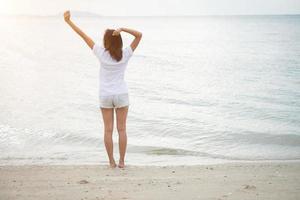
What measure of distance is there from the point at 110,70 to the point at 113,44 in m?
0.37

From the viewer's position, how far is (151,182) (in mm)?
6059

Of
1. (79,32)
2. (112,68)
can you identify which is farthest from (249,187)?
(79,32)

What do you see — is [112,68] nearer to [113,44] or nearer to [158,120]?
[113,44]

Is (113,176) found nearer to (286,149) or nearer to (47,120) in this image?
(286,149)

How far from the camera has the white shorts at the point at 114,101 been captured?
6.53 m

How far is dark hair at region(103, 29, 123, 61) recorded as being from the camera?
20.8 ft

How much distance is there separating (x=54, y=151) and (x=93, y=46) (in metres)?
3.23

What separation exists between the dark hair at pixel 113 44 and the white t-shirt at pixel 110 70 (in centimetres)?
8

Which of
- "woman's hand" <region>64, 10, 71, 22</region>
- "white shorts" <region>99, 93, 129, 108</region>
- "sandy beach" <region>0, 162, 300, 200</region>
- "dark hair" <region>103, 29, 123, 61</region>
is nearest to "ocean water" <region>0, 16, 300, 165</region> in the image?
"sandy beach" <region>0, 162, 300, 200</region>

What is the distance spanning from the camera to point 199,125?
1179 centimetres

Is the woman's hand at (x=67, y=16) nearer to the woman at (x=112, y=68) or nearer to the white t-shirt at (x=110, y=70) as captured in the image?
the woman at (x=112, y=68)

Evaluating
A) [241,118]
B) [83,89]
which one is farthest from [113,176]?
[83,89]

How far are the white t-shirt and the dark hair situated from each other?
0.08m

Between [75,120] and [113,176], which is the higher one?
[113,176]
